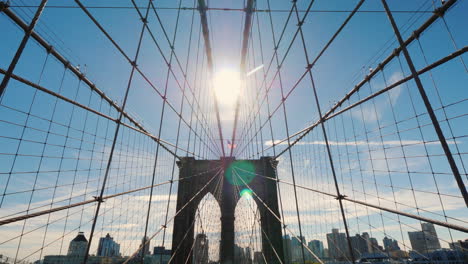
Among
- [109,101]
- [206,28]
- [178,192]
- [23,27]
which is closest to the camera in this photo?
[23,27]

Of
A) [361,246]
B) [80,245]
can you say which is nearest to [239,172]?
[361,246]

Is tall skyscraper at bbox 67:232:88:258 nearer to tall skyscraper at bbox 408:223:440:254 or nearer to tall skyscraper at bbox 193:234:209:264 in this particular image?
tall skyscraper at bbox 193:234:209:264

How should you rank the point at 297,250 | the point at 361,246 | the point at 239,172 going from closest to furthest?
the point at 297,250, the point at 361,246, the point at 239,172

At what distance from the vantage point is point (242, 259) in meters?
12.5

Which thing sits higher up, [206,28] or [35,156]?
[206,28]

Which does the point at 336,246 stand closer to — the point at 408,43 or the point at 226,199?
the point at 408,43

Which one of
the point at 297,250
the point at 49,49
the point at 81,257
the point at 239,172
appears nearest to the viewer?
the point at 49,49

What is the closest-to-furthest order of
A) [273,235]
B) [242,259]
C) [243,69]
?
[243,69] < [242,259] < [273,235]

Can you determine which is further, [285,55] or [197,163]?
[197,163]

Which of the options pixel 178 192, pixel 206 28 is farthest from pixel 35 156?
pixel 178 192

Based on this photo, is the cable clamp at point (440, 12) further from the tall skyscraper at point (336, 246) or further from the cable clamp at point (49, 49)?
the cable clamp at point (49, 49)

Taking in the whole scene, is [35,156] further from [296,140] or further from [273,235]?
[273,235]

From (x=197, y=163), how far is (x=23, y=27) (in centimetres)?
1405

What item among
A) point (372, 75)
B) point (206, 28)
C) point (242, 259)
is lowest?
point (242, 259)
